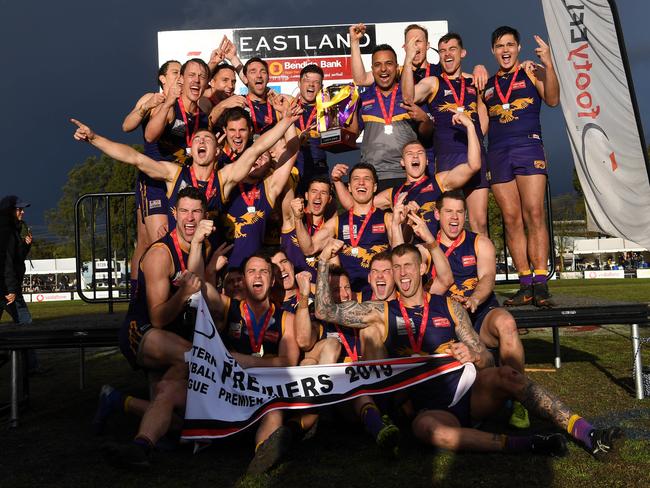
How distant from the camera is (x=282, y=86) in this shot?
11.5m

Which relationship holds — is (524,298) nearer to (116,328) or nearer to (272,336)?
(272,336)

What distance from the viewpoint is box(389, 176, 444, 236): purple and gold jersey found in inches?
219

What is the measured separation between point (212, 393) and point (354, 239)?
2.13 metres

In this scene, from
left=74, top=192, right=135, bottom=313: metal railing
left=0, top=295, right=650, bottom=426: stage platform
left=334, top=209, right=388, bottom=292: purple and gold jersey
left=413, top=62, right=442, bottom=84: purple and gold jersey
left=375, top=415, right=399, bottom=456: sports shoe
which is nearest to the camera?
left=375, top=415, right=399, bottom=456: sports shoe

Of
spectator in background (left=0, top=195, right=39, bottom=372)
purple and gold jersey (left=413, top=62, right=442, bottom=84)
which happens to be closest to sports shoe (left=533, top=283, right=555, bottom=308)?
purple and gold jersey (left=413, top=62, right=442, bottom=84)

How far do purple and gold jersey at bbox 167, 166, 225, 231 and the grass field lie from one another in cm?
199

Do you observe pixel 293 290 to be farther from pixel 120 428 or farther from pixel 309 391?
pixel 120 428

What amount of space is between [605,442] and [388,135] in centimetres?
386

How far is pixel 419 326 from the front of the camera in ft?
14.3

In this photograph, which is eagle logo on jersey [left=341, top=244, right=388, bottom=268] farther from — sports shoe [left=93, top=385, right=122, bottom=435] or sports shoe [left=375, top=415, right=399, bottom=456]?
sports shoe [left=93, top=385, right=122, bottom=435]

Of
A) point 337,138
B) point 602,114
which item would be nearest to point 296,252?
point 337,138

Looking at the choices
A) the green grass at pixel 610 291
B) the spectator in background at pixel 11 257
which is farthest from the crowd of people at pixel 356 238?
the green grass at pixel 610 291

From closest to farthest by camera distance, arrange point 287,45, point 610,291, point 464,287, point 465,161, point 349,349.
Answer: point 349,349 < point 464,287 < point 465,161 < point 287,45 < point 610,291

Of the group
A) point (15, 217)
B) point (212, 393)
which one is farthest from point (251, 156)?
point (15, 217)
